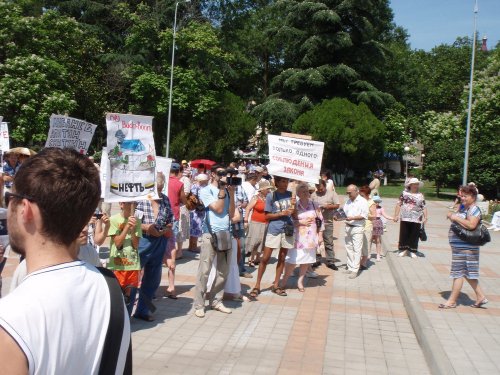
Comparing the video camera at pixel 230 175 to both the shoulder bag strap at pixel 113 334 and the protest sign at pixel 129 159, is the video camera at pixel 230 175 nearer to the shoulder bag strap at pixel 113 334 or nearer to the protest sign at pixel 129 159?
the protest sign at pixel 129 159

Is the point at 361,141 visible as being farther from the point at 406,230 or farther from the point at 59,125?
the point at 59,125

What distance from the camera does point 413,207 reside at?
39.9 feet

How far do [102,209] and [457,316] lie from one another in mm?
5601

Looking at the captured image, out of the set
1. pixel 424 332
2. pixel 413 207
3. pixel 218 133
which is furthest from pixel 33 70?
pixel 424 332

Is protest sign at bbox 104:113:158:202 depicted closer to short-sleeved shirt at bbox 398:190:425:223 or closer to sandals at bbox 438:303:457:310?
sandals at bbox 438:303:457:310

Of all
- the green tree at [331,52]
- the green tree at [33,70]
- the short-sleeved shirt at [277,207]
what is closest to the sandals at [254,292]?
the short-sleeved shirt at [277,207]

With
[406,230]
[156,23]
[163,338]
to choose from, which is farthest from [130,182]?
[156,23]

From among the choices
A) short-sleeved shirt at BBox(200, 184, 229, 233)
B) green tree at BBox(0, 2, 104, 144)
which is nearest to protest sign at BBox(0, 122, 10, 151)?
short-sleeved shirt at BBox(200, 184, 229, 233)

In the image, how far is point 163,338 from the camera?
6223 mm

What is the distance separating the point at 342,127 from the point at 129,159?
1353 inches

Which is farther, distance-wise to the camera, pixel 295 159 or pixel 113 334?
pixel 295 159

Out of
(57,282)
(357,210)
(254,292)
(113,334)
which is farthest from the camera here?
(357,210)

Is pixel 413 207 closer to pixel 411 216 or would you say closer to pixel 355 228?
pixel 411 216

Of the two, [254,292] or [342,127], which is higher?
[342,127]
